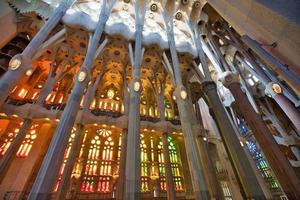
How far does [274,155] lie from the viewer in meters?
8.02

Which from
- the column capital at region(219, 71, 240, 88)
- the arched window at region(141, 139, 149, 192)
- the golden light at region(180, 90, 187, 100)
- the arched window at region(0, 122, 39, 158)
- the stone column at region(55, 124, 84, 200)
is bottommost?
the stone column at region(55, 124, 84, 200)

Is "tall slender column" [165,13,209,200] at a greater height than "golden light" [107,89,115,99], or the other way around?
"golden light" [107,89,115,99]

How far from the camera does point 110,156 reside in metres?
15.5

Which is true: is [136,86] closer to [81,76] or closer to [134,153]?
[81,76]

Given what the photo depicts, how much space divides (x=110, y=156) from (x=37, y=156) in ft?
18.5

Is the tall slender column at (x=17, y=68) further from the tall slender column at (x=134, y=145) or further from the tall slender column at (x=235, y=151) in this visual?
the tall slender column at (x=235, y=151)

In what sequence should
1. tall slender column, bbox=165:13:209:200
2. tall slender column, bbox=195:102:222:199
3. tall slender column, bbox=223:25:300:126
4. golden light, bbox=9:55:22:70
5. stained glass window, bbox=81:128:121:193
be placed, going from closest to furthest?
golden light, bbox=9:55:22:70, tall slender column, bbox=165:13:209:200, tall slender column, bbox=223:25:300:126, tall slender column, bbox=195:102:222:199, stained glass window, bbox=81:128:121:193

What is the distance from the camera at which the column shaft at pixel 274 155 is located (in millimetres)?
7266

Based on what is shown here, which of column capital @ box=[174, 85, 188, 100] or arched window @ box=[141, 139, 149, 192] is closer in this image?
column capital @ box=[174, 85, 188, 100]

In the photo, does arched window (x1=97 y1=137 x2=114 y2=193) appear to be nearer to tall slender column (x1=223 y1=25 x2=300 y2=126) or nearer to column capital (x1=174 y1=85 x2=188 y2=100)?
column capital (x1=174 y1=85 x2=188 y2=100)

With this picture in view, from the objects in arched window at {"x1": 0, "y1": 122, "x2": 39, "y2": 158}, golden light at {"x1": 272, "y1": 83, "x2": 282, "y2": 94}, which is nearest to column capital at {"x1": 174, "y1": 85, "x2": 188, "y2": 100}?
golden light at {"x1": 272, "y1": 83, "x2": 282, "y2": 94}

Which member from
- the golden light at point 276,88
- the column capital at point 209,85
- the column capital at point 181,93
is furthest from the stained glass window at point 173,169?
the golden light at point 276,88

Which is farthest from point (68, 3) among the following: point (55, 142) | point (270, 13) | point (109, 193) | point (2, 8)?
point (109, 193)

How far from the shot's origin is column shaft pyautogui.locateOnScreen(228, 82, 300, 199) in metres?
7.27
